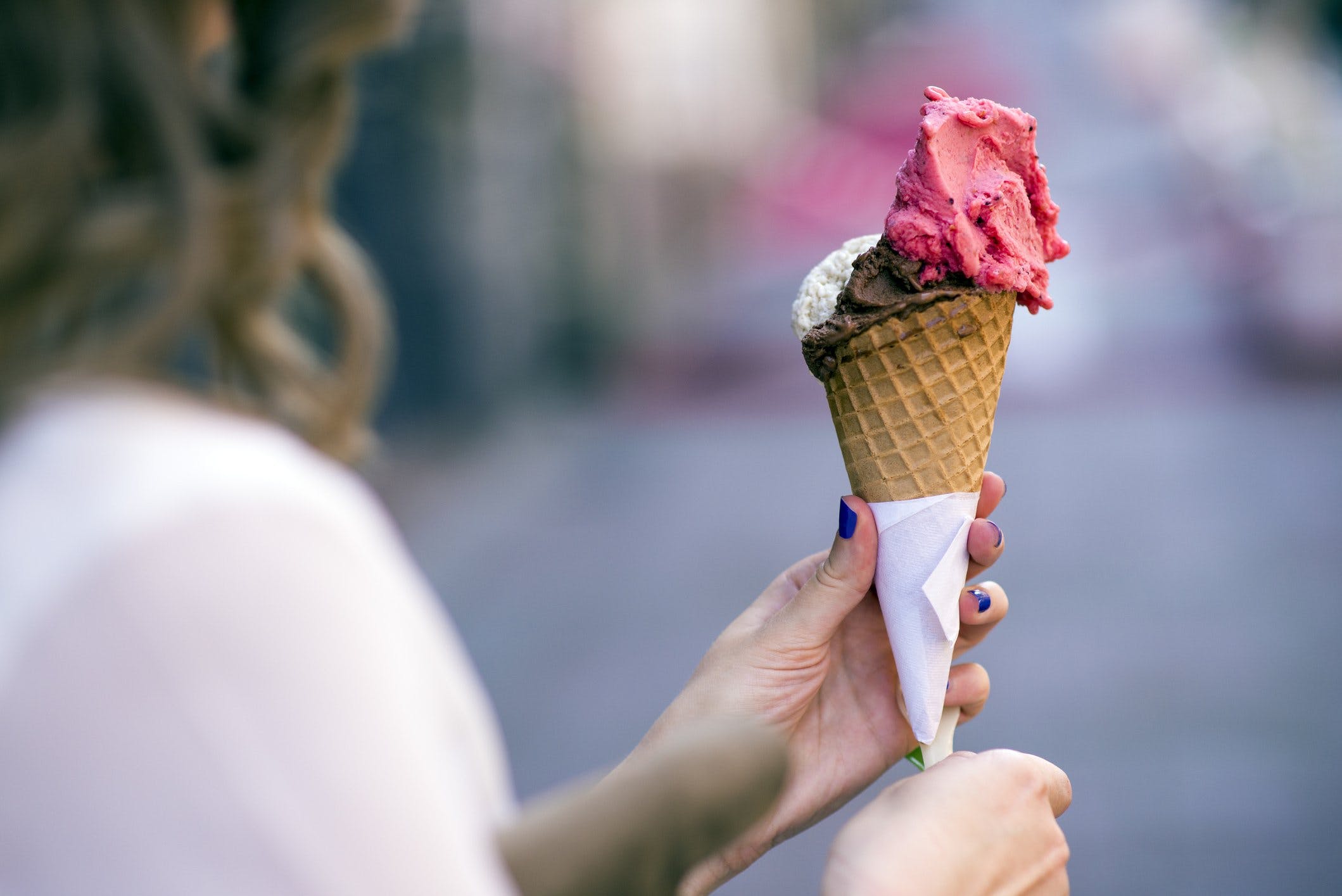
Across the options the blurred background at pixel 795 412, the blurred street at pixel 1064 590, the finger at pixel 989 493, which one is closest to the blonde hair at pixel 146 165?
the finger at pixel 989 493

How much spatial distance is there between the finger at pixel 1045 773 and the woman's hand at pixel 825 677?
8.2 inches

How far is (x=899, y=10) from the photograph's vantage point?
32094 mm

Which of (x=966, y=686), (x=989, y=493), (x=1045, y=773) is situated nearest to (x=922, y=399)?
(x=989, y=493)

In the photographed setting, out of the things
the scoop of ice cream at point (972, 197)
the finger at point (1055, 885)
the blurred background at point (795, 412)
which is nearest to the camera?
the finger at point (1055, 885)

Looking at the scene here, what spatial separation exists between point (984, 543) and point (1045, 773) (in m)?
0.32

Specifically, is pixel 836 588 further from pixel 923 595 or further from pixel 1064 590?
pixel 1064 590

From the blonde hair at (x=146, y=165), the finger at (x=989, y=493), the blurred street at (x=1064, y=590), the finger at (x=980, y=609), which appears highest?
the blonde hair at (x=146, y=165)

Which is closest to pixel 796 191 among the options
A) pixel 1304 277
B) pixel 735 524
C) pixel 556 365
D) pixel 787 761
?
pixel 556 365

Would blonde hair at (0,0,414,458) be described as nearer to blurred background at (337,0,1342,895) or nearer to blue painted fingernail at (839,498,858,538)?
blue painted fingernail at (839,498,858,538)

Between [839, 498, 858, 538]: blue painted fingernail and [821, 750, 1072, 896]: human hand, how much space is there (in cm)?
34

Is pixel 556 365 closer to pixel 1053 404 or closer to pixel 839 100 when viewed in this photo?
pixel 1053 404

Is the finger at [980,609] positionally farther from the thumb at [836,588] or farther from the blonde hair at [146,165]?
the blonde hair at [146,165]

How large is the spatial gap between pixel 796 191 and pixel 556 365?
5342 mm

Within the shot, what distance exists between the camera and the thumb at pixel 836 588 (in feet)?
5.12
